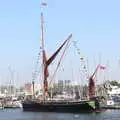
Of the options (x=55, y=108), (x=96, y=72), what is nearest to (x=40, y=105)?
(x=55, y=108)

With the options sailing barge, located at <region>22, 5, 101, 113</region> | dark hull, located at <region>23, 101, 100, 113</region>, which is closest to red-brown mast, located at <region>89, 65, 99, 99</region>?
sailing barge, located at <region>22, 5, 101, 113</region>

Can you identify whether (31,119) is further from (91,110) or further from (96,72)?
(96,72)

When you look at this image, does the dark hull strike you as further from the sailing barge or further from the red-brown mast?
the red-brown mast

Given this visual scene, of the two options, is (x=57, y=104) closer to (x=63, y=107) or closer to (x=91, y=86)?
(x=63, y=107)

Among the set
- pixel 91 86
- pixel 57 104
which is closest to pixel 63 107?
pixel 57 104

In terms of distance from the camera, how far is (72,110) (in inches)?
5384

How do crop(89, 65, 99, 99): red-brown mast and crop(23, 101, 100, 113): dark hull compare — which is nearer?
crop(23, 101, 100, 113): dark hull

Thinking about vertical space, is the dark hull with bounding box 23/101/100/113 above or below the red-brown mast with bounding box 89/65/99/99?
below

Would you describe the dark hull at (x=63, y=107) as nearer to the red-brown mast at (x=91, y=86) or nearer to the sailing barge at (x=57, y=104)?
the sailing barge at (x=57, y=104)

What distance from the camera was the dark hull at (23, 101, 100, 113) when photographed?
13412cm

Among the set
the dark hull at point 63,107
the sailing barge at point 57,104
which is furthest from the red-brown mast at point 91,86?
the dark hull at point 63,107

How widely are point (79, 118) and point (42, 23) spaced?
5031 cm

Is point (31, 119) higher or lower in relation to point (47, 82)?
Result: lower

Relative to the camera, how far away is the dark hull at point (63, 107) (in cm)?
13412
